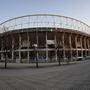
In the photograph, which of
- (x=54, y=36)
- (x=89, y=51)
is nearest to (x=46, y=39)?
(x=54, y=36)

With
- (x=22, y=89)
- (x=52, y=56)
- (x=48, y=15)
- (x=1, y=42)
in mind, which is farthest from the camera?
(x=48, y=15)

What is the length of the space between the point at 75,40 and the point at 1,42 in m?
39.7

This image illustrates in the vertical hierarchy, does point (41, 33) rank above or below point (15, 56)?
above

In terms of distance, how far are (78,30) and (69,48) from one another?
1056 centimetres

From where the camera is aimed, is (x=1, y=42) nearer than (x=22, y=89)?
No

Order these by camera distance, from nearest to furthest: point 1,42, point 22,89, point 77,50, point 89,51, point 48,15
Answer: point 22,89, point 1,42, point 48,15, point 77,50, point 89,51

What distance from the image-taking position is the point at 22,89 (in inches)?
396

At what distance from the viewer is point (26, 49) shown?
198 ft

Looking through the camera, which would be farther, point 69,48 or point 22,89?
point 69,48

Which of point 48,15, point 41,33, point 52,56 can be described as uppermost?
point 48,15

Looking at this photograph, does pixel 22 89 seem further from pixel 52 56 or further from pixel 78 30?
pixel 78 30

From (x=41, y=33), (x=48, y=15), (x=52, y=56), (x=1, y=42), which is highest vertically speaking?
(x=48, y=15)

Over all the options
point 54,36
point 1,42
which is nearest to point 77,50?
point 54,36

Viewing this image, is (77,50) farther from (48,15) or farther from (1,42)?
(1,42)
